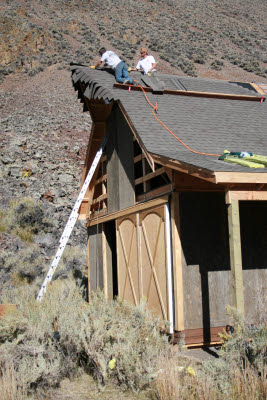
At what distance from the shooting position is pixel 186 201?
8328 millimetres

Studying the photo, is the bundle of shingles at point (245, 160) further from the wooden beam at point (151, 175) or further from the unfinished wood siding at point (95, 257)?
the unfinished wood siding at point (95, 257)

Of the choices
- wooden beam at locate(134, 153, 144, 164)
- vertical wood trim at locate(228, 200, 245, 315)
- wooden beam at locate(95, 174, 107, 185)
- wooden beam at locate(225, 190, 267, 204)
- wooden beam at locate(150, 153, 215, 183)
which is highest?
wooden beam at locate(95, 174, 107, 185)

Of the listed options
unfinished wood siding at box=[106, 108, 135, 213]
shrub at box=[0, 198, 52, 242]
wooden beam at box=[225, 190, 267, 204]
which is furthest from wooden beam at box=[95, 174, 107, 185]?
shrub at box=[0, 198, 52, 242]

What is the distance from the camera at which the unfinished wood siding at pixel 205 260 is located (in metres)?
8.20

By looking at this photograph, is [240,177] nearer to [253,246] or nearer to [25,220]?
[253,246]

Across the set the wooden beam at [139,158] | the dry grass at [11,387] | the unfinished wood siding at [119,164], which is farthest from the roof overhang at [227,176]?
the dry grass at [11,387]

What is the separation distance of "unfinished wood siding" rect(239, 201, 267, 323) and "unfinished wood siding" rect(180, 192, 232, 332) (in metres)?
0.35

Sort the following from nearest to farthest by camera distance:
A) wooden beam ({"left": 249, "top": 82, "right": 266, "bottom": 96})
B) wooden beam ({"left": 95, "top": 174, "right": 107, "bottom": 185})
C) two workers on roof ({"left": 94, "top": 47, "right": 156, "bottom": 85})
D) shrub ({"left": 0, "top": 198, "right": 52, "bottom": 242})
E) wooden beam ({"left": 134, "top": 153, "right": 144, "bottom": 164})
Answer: wooden beam ({"left": 134, "top": 153, "right": 144, "bottom": 164}) < two workers on roof ({"left": 94, "top": 47, "right": 156, "bottom": 85}) < wooden beam ({"left": 95, "top": 174, "right": 107, "bottom": 185}) < wooden beam ({"left": 249, "top": 82, "right": 266, "bottom": 96}) < shrub ({"left": 0, "top": 198, "right": 52, "bottom": 242})

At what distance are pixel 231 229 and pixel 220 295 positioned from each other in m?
2.27

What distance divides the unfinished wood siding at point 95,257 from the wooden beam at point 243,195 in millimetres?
6466

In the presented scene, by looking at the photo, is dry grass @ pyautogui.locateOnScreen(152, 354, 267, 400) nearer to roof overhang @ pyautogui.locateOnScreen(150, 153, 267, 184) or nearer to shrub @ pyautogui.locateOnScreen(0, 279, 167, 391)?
shrub @ pyautogui.locateOnScreen(0, 279, 167, 391)

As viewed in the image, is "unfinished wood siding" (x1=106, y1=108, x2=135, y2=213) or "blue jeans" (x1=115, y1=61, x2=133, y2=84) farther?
"blue jeans" (x1=115, y1=61, x2=133, y2=84)

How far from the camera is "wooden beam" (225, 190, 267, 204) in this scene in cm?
666

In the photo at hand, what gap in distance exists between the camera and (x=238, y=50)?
177 ft
